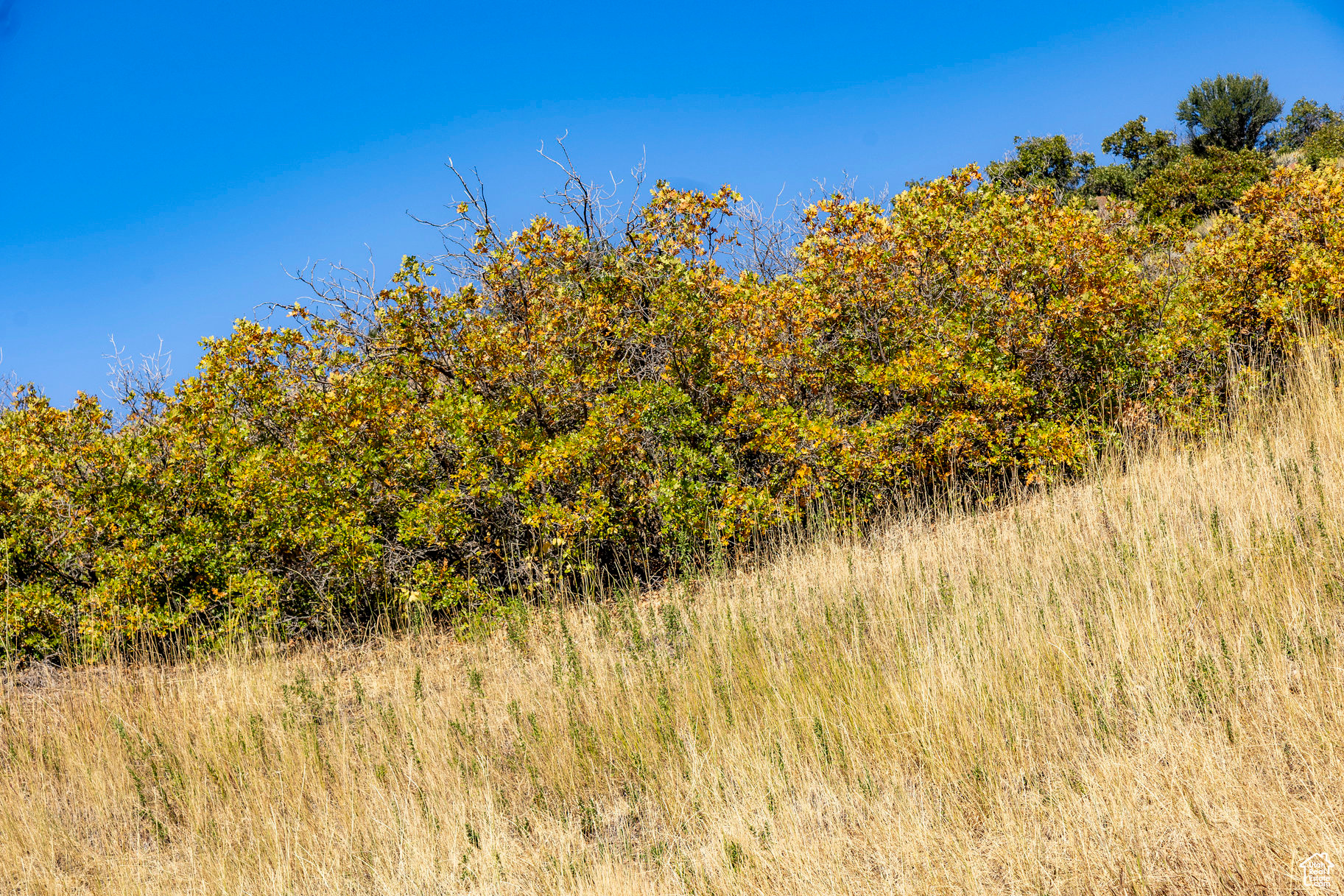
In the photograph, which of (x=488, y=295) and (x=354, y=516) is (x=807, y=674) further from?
(x=488, y=295)

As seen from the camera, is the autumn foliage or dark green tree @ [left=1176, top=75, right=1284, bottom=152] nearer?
the autumn foliage

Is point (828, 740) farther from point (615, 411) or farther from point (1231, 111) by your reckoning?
point (1231, 111)

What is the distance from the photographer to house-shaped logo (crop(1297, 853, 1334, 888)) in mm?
2041

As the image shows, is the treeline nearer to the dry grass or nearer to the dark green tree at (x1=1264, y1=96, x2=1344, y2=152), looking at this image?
the dry grass

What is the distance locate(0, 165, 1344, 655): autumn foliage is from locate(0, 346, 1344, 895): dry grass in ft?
4.12

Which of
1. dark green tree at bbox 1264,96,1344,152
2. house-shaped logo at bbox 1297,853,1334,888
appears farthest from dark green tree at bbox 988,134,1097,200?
house-shaped logo at bbox 1297,853,1334,888

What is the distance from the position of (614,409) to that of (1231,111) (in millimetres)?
32728

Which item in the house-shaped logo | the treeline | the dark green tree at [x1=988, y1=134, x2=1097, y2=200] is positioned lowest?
the house-shaped logo

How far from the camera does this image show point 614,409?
648 centimetres

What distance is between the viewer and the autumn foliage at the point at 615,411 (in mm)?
6457

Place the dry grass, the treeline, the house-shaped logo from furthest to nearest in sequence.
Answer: the treeline → the dry grass → the house-shaped logo

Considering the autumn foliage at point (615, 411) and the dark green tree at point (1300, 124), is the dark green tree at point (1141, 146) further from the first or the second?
the autumn foliage at point (615, 411)

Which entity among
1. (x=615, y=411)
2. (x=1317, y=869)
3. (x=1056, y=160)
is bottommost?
(x=1317, y=869)

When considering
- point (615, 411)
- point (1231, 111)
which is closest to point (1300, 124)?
point (1231, 111)
